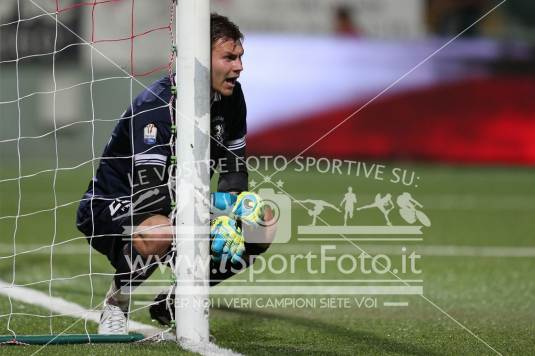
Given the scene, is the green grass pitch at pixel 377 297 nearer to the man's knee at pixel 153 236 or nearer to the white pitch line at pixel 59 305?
the white pitch line at pixel 59 305

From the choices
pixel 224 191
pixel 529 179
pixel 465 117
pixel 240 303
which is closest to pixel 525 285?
pixel 240 303

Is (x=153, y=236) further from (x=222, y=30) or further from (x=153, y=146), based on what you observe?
(x=222, y=30)

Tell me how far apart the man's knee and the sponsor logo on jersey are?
14.2 inches

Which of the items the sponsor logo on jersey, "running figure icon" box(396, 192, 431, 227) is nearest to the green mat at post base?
the sponsor logo on jersey

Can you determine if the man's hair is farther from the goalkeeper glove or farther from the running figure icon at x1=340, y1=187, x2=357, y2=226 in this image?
the running figure icon at x1=340, y1=187, x2=357, y2=226

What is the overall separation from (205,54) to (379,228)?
6143mm

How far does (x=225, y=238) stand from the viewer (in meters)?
4.88

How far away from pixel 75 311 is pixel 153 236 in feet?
4.26

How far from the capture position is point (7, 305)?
19.7 feet

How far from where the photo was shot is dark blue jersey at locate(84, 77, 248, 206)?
15.9 ft

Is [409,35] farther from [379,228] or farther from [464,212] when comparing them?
[379,228]

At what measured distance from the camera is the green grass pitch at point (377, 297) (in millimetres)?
4922

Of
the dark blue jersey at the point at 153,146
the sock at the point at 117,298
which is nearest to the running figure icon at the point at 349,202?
the dark blue jersey at the point at 153,146

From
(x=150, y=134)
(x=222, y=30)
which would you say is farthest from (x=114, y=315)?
(x=222, y=30)
